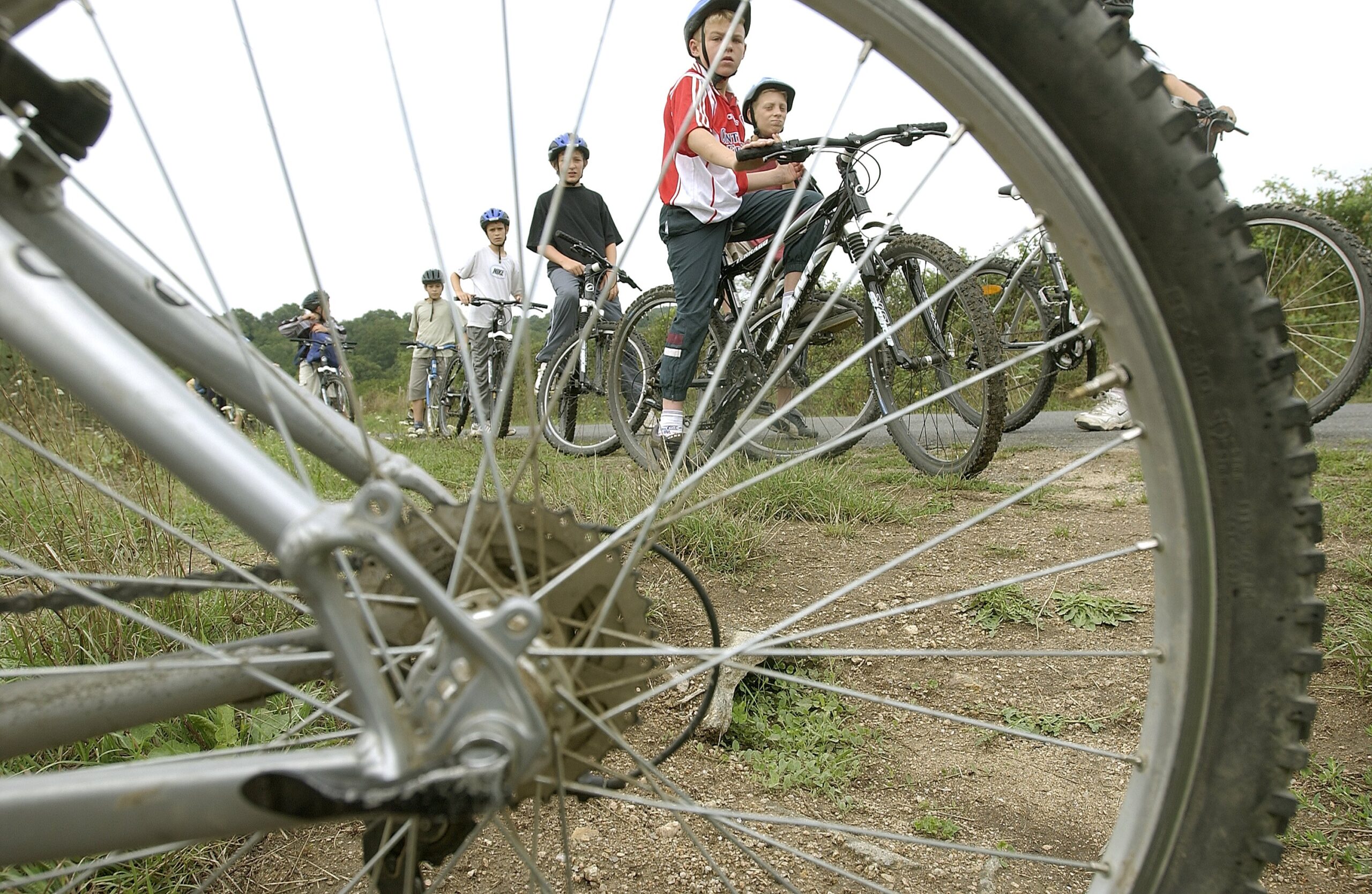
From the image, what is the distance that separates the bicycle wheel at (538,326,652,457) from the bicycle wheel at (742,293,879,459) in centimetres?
85

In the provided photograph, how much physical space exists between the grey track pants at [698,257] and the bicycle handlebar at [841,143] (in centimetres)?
48

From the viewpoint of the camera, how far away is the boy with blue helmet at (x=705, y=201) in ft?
9.81

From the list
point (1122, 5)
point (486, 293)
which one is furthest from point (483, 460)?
point (486, 293)

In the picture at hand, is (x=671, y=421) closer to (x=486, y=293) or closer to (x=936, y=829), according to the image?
(x=936, y=829)

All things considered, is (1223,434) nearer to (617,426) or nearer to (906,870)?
(906,870)

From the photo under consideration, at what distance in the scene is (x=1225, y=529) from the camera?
2.58ft

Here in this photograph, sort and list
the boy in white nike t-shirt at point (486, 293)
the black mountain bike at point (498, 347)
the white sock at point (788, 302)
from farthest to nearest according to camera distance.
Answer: the boy in white nike t-shirt at point (486, 293) → the black mountain bike at point (498, 347) → the white sock at point (788, 302)

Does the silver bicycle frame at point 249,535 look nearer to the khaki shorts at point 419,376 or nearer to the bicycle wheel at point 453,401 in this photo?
the bicycle wheel at point 453,401

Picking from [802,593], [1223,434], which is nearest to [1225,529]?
[1223,434]

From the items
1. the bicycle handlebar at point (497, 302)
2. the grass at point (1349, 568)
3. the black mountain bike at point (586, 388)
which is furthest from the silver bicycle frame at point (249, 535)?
the bicycle handlebar at point (497, 302)

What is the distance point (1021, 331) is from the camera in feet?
13.4

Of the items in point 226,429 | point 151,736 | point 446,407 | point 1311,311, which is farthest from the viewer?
point 446,407

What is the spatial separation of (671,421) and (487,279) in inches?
141

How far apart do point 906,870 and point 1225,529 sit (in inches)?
27.1
